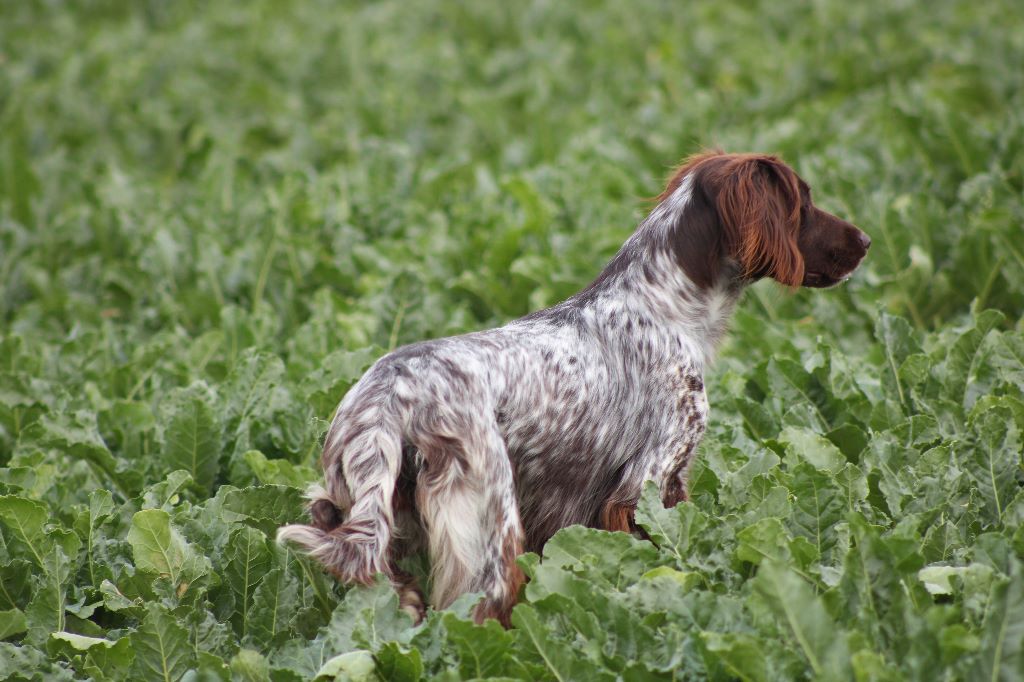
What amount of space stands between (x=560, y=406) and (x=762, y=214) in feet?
3.14

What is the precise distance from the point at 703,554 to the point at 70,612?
2057mm

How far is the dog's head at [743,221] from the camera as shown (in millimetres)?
4070

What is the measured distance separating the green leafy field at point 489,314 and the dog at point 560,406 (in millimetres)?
200

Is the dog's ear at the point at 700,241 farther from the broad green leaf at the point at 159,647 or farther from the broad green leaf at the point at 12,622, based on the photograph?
the broad green leaf at the point at 12,622

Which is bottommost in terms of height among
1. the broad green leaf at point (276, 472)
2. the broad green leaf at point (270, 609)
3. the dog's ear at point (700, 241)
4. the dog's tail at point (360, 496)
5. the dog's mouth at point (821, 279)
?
the broad green leaf at point (270, 609)

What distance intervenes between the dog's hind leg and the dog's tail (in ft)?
0.37

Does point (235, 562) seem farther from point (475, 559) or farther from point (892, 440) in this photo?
point (892, 440)

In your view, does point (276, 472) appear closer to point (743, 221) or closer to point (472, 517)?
point (472, 517)

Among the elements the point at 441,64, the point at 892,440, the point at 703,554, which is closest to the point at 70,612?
the point at 703,554

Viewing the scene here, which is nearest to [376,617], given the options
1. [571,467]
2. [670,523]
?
[571,467]

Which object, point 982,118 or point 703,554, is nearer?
point 703,554

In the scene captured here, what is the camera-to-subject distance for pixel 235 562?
4.04m

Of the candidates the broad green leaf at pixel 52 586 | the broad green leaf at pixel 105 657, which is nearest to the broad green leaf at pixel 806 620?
the broad green leaf at pixel 105 657

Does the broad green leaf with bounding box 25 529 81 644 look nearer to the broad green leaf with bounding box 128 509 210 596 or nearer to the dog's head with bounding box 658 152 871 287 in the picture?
the broad green leaf with bounding box 128 509 210 596
